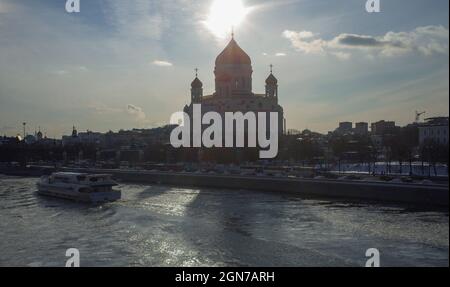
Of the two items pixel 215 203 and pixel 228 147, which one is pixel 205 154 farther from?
pixel 215 203

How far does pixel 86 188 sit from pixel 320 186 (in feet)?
24.4

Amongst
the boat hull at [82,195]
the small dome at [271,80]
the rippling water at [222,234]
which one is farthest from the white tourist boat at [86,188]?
the small dome at [271,80]

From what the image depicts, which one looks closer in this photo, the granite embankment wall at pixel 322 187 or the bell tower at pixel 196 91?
the granite embankment wall at pixel 322 187

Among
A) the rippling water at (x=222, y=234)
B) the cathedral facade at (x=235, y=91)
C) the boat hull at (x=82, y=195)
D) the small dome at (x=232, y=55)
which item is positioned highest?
the small dome at (x=232, y=55)

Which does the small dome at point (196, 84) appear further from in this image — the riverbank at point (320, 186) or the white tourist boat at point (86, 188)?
the white tourist boat at point (86, 188)

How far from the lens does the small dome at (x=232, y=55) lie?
1335 inches

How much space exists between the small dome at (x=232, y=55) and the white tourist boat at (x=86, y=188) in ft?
57.9

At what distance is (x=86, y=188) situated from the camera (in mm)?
16672

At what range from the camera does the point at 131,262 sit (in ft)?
25.8

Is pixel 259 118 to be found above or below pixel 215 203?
above

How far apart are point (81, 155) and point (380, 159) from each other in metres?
23.8
